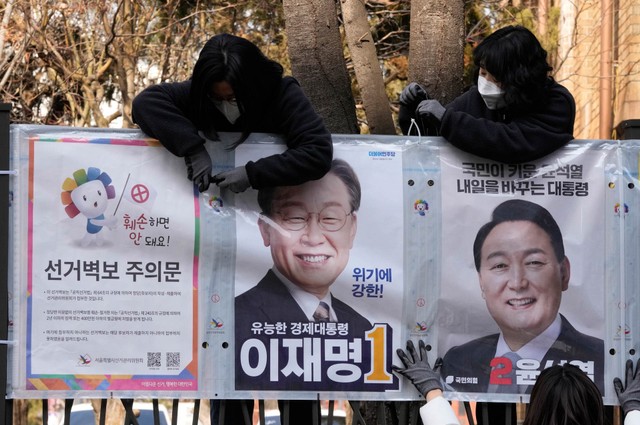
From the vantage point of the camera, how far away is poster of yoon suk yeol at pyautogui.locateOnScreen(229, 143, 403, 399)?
4312 mm

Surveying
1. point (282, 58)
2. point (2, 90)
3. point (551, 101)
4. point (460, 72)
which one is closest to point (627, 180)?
point (551, 101)

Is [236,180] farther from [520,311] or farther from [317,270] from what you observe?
[520,311]

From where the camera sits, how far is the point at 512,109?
4.36m

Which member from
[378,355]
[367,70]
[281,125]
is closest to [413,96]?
[281,125]

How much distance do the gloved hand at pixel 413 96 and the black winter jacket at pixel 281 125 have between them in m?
0.61

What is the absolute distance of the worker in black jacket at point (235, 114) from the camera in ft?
13.4

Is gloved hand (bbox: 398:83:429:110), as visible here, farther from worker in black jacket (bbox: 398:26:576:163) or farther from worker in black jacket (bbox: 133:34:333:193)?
worker in black jacket (bbox: 133:34:333:193)

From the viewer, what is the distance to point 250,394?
430 centimetres

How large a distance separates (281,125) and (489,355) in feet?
4.43

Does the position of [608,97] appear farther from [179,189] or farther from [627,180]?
[179,189]

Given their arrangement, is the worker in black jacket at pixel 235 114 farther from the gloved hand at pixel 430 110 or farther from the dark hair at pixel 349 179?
the gloved hand at pixel 430 110

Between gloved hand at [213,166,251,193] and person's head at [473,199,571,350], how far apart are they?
42.3 inches

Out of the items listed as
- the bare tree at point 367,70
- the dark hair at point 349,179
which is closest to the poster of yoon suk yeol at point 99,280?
the dark hair at point 349,179

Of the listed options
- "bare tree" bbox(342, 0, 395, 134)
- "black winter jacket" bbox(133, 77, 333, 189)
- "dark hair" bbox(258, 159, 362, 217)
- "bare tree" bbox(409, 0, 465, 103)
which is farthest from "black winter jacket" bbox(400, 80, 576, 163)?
"bare tree" bbox(342, 0, 395, 134)
